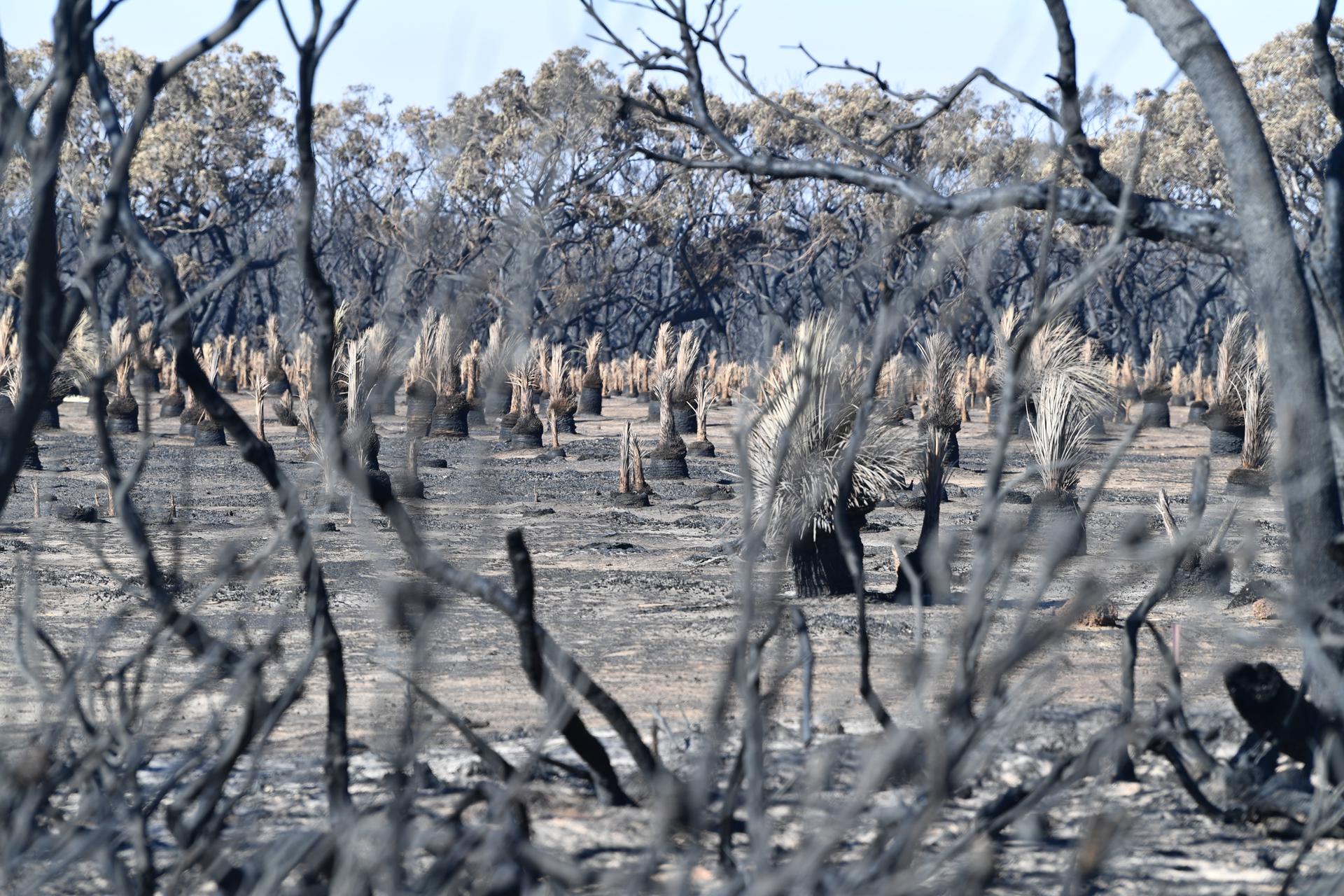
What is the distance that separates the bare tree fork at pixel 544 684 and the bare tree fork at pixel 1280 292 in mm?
1875

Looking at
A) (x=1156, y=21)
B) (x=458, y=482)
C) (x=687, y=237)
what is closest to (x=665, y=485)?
(x=458, y=482)

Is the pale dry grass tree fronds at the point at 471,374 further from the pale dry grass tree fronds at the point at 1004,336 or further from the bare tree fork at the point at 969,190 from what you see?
the bare tree fork at the point at 969,190

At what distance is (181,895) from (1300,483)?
2.79 meters

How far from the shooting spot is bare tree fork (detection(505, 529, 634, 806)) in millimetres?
2678

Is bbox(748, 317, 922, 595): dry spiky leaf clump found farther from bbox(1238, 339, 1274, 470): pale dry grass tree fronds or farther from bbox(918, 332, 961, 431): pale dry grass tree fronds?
bbox(1238, 339, 1274, 470): pale dry grass tree fronds

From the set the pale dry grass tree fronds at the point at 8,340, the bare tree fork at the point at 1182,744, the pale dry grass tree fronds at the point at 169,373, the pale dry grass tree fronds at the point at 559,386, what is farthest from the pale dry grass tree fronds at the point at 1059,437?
the pale dry grass tree fronds at the point at 169,373

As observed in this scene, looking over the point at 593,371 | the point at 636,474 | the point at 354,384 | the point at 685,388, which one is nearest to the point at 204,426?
the point at 354,384

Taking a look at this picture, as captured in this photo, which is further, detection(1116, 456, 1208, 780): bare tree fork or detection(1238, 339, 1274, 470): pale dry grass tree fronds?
detection(1238, 339, 1274, 470): pale dry grass tree fronds

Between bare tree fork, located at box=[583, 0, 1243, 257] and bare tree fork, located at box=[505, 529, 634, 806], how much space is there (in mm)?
1408

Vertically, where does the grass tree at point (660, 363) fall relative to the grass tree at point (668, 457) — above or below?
above

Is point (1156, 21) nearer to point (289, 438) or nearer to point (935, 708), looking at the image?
point (935, 708)

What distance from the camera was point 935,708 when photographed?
5168mm

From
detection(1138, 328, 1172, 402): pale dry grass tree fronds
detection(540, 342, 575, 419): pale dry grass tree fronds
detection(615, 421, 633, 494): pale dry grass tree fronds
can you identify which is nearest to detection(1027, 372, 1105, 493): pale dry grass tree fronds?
detection(615, 421, 633, 494): pale dry grass tree fronds

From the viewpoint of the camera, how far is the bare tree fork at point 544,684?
Result: 268 cm
